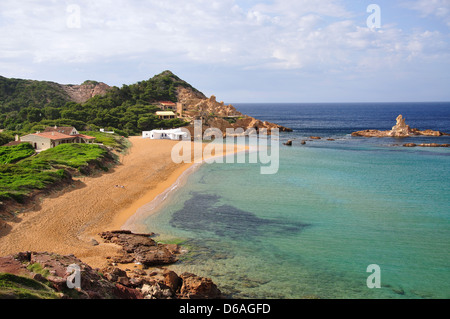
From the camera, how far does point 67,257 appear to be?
10844 mm

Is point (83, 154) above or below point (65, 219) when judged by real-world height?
above

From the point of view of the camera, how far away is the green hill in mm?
53781

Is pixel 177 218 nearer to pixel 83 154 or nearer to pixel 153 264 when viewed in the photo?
pixel 153 264

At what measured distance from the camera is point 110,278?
10.4 meters

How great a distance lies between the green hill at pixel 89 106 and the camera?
176ft

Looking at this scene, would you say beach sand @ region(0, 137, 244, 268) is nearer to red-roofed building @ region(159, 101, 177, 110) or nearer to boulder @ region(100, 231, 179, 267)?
boulder @ region(100, 231, 179, 267)

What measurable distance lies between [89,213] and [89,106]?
48.3m

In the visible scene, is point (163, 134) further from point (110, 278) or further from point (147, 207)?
point (110, 278)

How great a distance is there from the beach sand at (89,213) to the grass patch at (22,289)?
4.11m

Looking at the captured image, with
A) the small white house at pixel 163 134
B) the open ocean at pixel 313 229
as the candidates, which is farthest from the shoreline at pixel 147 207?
the small white house at pixel 163 134

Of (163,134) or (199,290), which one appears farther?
(163,134)

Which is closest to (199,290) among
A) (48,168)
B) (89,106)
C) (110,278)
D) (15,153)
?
(110,278)
